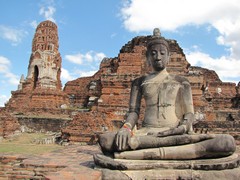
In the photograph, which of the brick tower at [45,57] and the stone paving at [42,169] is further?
the brick tower at [45,57]

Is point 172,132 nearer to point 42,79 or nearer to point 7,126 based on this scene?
point 7,126

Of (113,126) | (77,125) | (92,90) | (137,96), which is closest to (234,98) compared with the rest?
(92,90)

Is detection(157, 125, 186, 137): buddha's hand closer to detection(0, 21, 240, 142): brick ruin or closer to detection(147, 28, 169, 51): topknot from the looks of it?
detection(147, 28, 169, 51): topknot

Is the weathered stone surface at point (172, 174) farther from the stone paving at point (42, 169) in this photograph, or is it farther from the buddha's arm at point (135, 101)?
the buddha's arm at point (135, 101)

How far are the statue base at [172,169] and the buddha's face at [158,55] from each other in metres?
1.85

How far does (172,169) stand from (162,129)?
0.82 m

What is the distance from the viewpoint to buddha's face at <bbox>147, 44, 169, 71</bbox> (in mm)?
4828

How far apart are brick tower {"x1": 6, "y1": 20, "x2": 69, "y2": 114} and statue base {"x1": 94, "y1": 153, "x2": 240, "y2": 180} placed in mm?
19367

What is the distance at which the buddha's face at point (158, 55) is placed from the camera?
4828mm

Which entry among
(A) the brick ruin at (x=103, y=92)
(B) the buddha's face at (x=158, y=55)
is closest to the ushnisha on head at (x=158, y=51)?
(B) the buddha's face at (x=158, y=55)

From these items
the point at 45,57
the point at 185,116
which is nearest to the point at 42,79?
the point at 45,57

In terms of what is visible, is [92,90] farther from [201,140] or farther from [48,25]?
[201,140]

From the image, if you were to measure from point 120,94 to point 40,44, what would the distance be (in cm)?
1306

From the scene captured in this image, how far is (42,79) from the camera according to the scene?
2466cm
